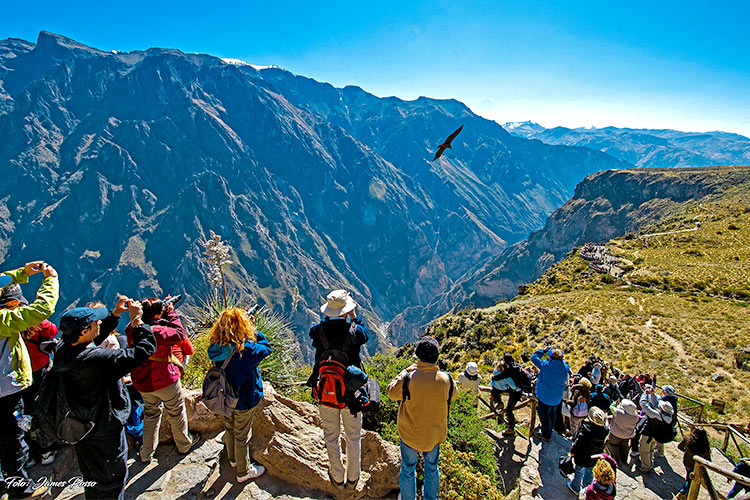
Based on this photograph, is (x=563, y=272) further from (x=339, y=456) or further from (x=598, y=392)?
(x=339, y=456)

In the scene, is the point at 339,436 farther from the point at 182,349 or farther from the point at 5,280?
the point at 5,280

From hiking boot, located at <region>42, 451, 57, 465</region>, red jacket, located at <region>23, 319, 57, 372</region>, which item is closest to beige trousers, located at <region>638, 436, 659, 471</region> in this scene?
hiking boot, located at <region>42, 451, 57, 465</region>

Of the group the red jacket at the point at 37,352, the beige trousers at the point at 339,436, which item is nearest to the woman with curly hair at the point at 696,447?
the beige trousers at the point at 339,436

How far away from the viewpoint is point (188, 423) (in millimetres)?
→ 5035

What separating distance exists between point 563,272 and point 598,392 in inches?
1617

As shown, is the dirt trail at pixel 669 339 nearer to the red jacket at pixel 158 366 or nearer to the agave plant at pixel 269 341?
the agave plant at pixel 269 341

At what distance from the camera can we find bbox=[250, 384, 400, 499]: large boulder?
428cm

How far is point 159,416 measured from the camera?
14.8 feet

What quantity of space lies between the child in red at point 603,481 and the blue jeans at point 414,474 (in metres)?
2.14

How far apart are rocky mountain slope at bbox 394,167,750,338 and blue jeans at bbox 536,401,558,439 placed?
99763 millimetres

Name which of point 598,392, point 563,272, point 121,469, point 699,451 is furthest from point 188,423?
point 563,272

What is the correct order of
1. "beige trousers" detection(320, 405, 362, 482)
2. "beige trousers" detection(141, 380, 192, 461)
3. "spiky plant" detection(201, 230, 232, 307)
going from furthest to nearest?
"spiky plant" detection(201, 230, 232, 307), "beige trousers" detection(141, 380, 192, 461), "beige trousers" detection(320, 405, 362, 482)

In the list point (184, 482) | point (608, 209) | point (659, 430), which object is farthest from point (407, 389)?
point (608, 209)

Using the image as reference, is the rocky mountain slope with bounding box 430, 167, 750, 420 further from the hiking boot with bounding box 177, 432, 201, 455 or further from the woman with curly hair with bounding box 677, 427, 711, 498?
the hiking boot with bounding box 177, 432, 201, 455
